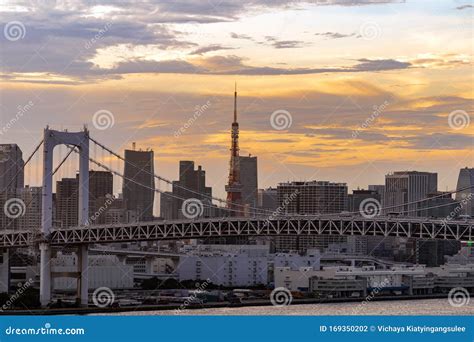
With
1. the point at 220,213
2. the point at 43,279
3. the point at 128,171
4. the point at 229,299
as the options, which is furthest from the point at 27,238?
the point at 220,213

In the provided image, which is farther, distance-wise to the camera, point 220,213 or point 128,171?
point 220,213

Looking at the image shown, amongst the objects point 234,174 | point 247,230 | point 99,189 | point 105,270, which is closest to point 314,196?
point 234,174

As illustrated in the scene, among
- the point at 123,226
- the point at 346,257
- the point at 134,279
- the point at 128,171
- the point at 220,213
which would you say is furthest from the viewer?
the point at 346,257

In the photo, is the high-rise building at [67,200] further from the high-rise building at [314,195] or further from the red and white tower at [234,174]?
the high-rise building at [314,195]

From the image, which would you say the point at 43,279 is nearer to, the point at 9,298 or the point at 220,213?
the point at 9,298

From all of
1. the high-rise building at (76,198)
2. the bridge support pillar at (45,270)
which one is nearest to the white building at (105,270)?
the high-rise building at (76,198)
